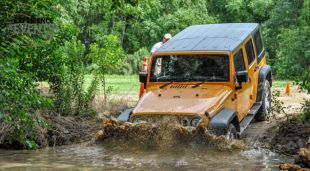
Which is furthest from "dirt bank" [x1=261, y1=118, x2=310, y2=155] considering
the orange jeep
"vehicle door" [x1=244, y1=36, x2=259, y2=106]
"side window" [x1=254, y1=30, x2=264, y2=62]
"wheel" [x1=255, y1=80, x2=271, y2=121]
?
"side window" [x1=254, y1=30, x2=264, y2=62]

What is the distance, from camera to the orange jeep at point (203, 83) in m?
10.5

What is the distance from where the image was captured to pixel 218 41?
12133 millimetres

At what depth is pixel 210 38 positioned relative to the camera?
12.4 metres

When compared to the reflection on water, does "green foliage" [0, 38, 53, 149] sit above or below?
above

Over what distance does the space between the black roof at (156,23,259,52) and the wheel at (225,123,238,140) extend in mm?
1568

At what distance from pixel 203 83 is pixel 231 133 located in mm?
1146

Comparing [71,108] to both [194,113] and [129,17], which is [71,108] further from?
[129,17]

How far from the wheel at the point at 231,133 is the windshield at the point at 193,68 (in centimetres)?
103

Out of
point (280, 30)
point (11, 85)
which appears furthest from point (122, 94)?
point (280, 30)

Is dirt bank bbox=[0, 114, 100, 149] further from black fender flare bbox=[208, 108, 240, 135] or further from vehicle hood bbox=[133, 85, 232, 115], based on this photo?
black fender flare bbox=[208, 108, 240, 135]

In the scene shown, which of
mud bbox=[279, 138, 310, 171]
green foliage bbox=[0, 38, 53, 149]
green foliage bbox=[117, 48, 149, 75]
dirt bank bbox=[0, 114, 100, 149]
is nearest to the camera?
green foliage bbox=[0, 38, 53, 149]

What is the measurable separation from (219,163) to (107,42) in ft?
22.6

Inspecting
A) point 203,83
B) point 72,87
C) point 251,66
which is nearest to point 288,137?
point 203,83

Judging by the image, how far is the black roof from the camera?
11.8 meters
